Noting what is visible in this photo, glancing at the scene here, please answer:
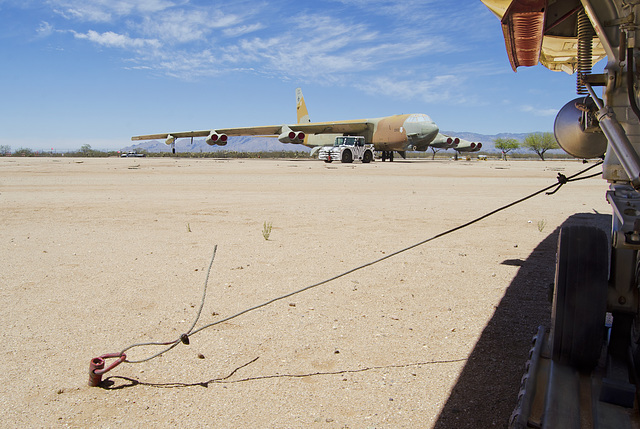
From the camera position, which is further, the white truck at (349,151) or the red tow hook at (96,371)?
the white truck at (349,151)

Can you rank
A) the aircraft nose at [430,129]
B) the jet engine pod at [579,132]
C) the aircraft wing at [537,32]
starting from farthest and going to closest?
1. the aircraft nose at [430,129]
2. the jet engine pod at [579,132]
3. the aircraft wing at [537,32]

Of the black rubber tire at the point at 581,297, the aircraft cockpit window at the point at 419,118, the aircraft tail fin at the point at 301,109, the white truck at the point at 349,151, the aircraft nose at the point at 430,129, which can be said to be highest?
the aircraft tail fin at the point at 301,109

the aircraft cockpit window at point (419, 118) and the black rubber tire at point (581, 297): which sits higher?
the aircraft cockpit window at point (419, 118)

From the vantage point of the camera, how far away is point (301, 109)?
149 feet

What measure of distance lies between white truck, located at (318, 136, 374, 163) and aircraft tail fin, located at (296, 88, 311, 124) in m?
12.8

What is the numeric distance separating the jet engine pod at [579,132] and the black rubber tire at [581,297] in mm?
1018

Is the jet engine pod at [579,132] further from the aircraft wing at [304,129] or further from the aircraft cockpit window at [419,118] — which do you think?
the aircraft wing at [304,129]

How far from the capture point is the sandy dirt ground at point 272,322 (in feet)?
7.42

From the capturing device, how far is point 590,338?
79.1 inches

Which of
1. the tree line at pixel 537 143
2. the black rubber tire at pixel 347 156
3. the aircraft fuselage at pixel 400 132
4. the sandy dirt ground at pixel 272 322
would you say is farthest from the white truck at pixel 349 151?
the tree line at pixel 537 143

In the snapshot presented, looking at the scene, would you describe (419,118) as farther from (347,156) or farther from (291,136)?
(291,136)

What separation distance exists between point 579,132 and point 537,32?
688mm

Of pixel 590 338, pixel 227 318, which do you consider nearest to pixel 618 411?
pixel 590 338

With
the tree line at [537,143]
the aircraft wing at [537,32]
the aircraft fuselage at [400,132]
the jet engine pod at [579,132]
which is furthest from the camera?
the tree line at [537,143]
